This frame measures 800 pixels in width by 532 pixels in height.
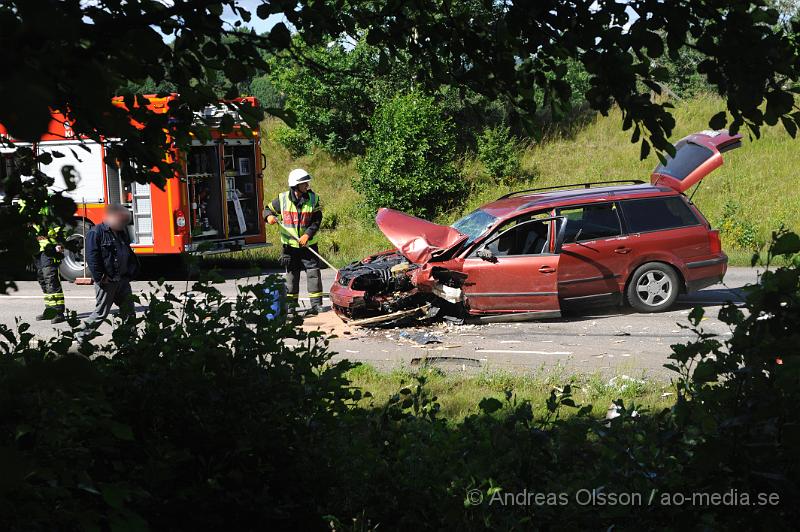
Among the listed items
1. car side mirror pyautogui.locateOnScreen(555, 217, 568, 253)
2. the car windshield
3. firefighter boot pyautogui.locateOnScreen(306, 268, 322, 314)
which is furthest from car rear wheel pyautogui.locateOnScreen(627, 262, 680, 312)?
firefighter boot pyautogui.locateOnScreen(306, 268, 322, 314)

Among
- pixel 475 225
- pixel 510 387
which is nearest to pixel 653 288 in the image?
pixel 475 225

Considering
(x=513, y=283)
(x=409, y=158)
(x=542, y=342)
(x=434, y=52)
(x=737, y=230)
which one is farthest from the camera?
(x=409, y=158)

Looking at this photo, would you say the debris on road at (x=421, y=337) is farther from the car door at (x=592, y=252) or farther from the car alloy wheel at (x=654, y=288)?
the car alloy wheel at (x=654, y=288)

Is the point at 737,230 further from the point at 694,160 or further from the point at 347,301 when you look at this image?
the point at 347,301

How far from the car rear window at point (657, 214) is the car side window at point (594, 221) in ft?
0.52

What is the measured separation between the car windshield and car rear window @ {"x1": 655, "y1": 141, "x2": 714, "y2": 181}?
240 centimetres

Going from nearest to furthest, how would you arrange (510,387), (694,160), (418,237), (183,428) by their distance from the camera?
(183,428) < (510,387) < (418,237) < (694,160)

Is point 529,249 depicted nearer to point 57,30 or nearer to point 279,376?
point 279,376

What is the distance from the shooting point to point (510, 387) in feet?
23.4

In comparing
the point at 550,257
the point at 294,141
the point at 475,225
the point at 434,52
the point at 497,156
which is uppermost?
the point at 294,141

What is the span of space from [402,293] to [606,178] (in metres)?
13.4

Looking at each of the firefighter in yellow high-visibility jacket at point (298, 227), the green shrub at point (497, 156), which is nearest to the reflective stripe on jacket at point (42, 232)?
the firefighter in yellow high-visibility jacket at point (298, 227)

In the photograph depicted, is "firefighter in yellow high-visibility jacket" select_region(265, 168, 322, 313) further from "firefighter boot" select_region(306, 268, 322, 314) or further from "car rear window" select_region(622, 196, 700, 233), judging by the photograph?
"car rear window" select_region(622, 196, 700, 233)

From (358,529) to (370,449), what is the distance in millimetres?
345
